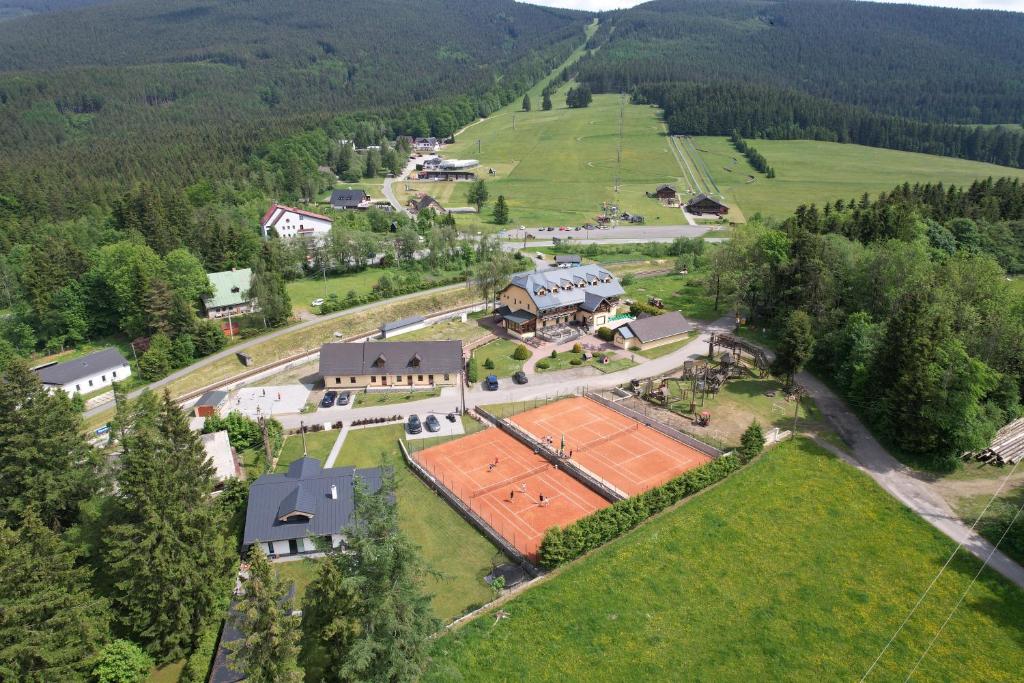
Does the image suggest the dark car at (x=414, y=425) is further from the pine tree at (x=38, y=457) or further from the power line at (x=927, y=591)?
the power line at (x=927, y=591)

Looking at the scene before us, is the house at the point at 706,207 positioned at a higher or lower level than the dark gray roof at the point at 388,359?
higher

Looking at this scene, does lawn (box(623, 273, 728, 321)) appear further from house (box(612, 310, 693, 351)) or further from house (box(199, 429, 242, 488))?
house (box(199, 429, 242, 488))

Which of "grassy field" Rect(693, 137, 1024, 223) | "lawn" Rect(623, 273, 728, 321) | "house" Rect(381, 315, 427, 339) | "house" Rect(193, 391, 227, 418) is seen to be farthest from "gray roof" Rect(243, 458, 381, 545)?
"grassy field" Rect(693, 137, 1024, 223)

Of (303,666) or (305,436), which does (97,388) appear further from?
(303,666)

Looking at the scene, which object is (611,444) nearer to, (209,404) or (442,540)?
(442,540)

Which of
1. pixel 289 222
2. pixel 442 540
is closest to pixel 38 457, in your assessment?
pixel 442 540

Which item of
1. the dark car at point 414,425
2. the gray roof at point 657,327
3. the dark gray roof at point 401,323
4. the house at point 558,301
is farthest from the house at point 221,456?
the gray roof at point 657,327

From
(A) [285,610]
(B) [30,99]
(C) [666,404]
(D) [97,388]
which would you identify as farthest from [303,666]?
(B) [30,99]
